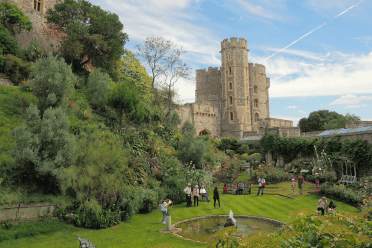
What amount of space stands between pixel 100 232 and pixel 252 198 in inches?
369

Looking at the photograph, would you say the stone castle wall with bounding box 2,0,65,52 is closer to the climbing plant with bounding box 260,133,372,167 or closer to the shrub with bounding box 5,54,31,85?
the shrub with bounding box 5,54,31,85

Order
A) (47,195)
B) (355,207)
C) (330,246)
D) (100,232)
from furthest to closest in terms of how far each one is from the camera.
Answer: (355,207) < (47,195) < (100,232) < (330,246)

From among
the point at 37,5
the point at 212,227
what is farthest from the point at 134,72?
the point at 212,227

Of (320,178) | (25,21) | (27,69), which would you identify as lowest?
(320,178)

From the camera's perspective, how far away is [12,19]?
21688mm

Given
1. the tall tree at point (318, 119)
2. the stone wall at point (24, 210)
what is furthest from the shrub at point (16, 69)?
the tall tree at point (318, 119)

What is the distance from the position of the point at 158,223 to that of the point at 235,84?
121 feet

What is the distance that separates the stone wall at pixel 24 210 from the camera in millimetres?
8844

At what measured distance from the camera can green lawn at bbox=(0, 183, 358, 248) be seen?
821 cm

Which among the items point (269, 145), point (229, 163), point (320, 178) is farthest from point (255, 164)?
point (320, 178)

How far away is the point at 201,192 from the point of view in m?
14.8

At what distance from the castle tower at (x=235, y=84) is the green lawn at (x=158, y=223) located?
91.4ft

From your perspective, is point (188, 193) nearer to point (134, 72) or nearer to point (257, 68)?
point (134, 72)

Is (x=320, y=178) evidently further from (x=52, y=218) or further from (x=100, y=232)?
(x=52, y=218)
